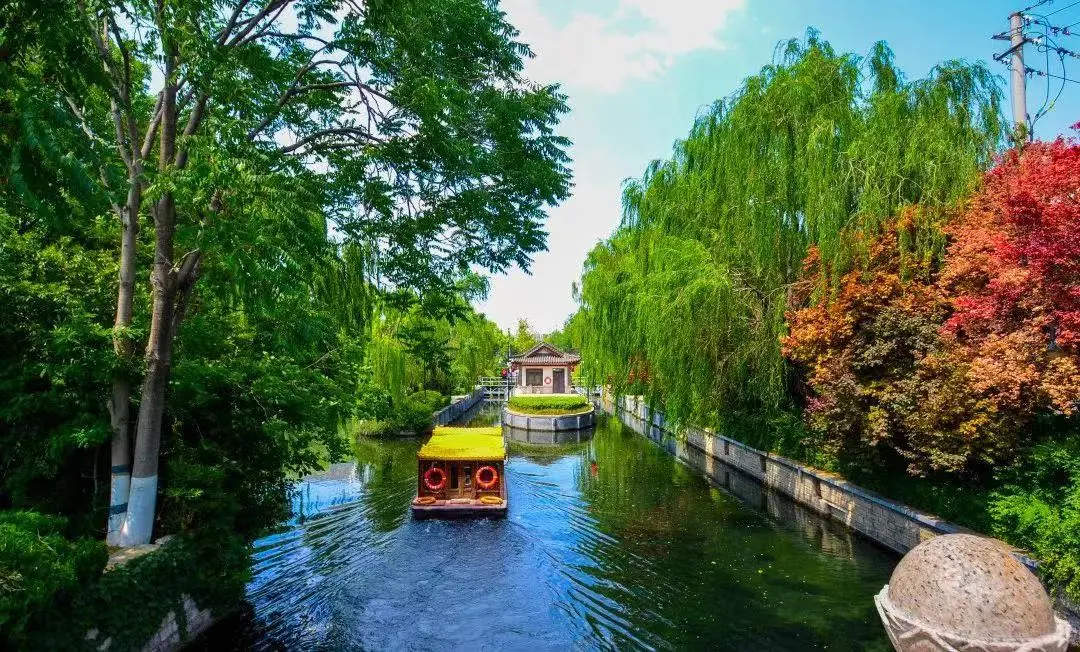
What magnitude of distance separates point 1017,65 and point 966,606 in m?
13.9

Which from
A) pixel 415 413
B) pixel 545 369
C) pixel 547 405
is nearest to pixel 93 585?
pixel 415 413

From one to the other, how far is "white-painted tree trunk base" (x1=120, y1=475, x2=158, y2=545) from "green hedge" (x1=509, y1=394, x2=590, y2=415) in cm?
2687

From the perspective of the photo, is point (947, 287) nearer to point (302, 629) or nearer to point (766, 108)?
point (766, 108)

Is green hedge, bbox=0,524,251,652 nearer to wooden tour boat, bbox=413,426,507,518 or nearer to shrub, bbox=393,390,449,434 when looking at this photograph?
wooden tour boat, bbox=413,426,507,518

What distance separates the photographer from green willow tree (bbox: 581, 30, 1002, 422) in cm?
1209

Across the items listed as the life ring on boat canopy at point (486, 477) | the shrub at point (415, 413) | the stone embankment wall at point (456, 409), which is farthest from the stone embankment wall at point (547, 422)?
the life ring on boat canopy at point (486, 477)

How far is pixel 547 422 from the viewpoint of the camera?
32.5 m

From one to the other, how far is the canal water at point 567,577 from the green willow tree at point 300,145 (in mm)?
3419

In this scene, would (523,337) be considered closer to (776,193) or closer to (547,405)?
(547,405)

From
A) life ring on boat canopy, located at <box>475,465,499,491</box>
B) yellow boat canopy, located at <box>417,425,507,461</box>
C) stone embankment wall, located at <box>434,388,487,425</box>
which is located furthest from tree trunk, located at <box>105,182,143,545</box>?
stone embankment wall, located at <box>434,388,487,425</box>

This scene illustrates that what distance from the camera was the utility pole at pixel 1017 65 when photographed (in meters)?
11.8

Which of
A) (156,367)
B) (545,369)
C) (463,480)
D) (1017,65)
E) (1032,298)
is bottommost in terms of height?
(463,480)

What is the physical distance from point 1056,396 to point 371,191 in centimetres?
958

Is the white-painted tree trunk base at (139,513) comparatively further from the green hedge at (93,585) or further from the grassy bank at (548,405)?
the grassy bank at (548,405)
